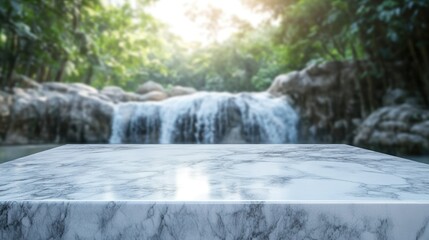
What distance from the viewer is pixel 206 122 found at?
12789 millimetres

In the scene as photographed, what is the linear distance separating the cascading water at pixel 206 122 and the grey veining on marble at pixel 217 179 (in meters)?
10.9

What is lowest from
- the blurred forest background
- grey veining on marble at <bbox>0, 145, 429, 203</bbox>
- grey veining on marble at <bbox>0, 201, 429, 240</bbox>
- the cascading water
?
grey veining on marble at <bbox>0, 201, 429, 240</bbox>

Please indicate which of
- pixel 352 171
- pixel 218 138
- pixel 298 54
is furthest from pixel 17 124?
pixel 352 171

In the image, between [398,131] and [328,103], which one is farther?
[328,103]

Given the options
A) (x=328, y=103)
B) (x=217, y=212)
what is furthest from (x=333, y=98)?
(x=217, y=212)

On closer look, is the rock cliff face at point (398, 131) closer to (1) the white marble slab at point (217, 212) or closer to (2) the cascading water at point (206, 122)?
(2) the cascading water at point (206, 122)

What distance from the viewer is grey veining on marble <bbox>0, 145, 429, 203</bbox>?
93 cm

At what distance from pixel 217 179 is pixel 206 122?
11.6 metres

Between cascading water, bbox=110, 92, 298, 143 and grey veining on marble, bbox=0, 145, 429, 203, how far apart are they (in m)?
10.9

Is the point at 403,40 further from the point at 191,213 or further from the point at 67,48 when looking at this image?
the point at 191,213

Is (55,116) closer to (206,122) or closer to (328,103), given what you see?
(206,122)

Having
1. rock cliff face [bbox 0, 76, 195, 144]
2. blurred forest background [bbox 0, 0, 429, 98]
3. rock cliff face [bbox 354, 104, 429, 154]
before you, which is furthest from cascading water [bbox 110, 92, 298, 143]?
rock cliff face [bbox 354, 104, 429, 154]

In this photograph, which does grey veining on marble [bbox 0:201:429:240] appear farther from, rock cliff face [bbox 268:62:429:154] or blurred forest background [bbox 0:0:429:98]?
rock cliff face [bbox 268:62:429:154]

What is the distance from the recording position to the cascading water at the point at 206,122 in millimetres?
12641
